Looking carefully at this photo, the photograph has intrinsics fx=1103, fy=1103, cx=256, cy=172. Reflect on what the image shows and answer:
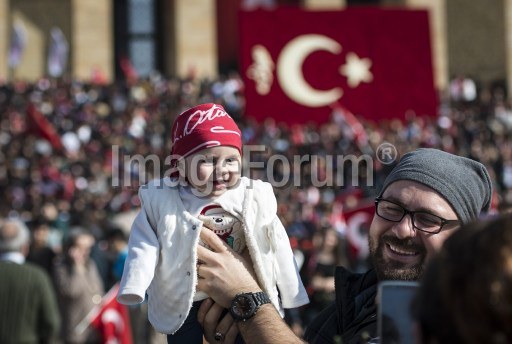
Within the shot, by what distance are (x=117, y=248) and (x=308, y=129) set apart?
13.0m

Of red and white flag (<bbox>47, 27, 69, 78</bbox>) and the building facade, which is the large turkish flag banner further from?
the building facade

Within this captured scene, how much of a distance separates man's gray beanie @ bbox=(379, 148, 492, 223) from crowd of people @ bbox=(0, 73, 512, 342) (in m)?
6.21

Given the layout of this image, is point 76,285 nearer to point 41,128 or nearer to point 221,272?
point 221,272

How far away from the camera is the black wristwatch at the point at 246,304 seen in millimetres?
2913

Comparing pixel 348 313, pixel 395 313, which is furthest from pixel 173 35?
pixel 395 313

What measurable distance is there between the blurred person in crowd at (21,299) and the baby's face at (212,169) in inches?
156

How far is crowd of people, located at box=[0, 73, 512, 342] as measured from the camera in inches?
483

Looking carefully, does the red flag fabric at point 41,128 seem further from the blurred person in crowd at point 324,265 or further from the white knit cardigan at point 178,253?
the white knit cardigan at point 178,253

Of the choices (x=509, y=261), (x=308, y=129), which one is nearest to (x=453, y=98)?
(x=308, y=129)

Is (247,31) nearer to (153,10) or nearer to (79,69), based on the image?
(79,69)

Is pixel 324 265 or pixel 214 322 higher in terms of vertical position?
pixel 214 322

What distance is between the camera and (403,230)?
9.16 ft

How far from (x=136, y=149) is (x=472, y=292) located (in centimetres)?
2016

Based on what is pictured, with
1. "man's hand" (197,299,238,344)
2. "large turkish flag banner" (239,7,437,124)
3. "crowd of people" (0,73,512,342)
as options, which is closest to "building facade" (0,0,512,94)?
"crowd of people" (0,73,512,342)
